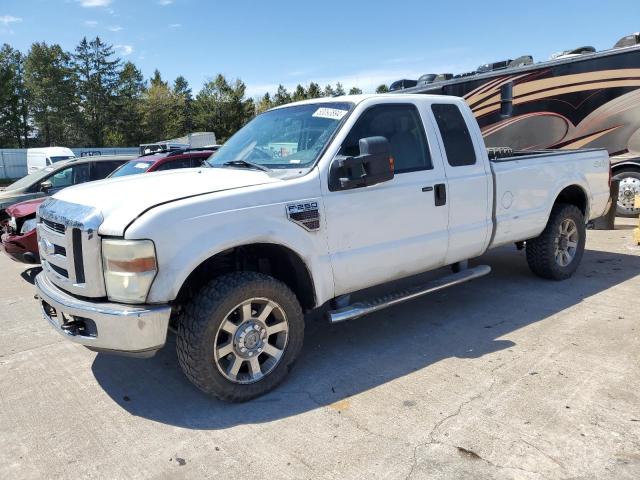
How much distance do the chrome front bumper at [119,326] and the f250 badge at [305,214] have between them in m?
0.99

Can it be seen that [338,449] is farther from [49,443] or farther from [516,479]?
[49,443]

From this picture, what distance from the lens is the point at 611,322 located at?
178 inches

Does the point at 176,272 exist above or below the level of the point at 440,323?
above

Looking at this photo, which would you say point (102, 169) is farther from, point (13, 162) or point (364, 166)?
point (13, 162)

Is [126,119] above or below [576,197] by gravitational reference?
above

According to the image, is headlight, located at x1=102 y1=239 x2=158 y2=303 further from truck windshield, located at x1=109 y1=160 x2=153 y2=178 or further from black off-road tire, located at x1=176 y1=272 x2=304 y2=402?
truck windshield, located at x1=109 y1=160 x2=153 y2=178

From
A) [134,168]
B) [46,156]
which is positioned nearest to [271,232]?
[134,168]

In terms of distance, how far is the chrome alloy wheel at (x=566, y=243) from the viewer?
5.70m

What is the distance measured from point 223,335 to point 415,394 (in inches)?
51.7

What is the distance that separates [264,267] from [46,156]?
27584mm

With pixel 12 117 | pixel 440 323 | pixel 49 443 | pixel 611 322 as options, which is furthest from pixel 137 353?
pixel 12 117

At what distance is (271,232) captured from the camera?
3.29 m

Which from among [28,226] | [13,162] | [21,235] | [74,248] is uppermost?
[13,162]

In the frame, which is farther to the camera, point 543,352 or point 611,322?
point 611,322
